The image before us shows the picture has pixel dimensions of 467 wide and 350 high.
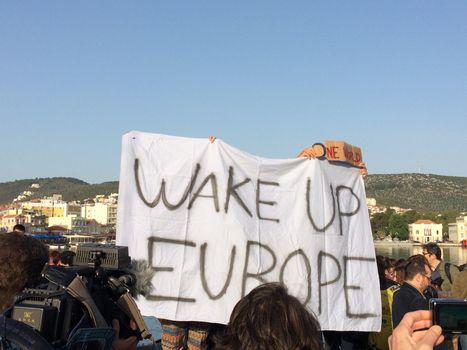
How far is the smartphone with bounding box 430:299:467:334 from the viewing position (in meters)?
1.78

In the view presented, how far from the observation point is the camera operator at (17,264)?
8.12ft

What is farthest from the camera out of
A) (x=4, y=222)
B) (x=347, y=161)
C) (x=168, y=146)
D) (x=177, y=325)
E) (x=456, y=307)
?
(x=4, y=222)

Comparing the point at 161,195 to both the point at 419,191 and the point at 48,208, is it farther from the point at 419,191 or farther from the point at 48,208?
the point at 419,191

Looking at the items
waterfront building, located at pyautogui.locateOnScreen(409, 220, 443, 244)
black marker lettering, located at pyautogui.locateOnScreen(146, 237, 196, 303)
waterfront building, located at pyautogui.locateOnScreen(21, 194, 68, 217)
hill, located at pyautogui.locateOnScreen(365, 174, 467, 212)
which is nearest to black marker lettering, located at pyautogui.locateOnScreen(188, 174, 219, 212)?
black marker lettering, located at pyautogui.locateOnScreen(146, 237, 196, 303)

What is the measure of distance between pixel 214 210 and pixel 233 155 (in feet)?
1.89

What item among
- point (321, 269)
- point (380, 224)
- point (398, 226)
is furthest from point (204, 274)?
point (380, 224)

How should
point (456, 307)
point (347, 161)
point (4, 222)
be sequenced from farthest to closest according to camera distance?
point (4, 222) < point (347, 161) < point (456, 307)

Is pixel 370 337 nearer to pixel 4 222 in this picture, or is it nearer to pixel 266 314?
pixel 266 314

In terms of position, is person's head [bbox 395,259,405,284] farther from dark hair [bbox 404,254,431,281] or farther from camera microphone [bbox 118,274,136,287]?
camera microphone [bbox 118,274,136,287]

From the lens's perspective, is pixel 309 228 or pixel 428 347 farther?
pixel 309 228

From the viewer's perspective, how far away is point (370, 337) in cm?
573

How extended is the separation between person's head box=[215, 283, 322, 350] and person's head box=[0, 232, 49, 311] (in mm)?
994

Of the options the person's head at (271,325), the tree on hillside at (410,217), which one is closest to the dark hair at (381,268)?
the person's head at (271,325)

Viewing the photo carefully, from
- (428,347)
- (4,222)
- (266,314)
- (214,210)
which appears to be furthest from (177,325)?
(4,222)
